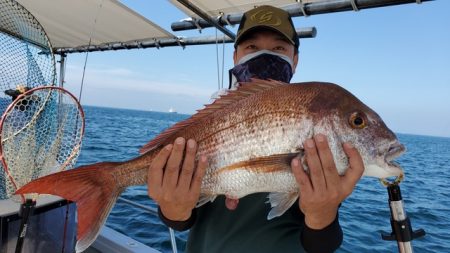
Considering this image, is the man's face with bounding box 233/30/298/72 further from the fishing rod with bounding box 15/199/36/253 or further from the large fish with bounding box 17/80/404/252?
the fishing rod with bounding box 15/199/36/253

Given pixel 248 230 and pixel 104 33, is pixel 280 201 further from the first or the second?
pixel 104 33

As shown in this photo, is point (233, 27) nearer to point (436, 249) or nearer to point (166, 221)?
point (166, 221)

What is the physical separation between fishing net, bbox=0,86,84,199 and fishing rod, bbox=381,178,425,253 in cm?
266

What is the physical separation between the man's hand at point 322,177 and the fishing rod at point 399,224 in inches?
13.3

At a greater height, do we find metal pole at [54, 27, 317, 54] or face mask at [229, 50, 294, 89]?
metal pole at [54, 27, 317, 54]

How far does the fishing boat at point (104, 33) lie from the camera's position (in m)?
3.06

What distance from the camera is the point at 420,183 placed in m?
20.7

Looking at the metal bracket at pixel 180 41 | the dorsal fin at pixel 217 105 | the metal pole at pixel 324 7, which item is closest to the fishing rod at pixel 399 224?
the dorsal fin at pixel 217 105

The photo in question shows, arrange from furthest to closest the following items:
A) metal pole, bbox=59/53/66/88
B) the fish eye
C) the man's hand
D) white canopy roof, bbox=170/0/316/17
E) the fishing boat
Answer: metal pole, bbox=59/53/66/88 → white canopy roof, bbox=170/0/316/17 → the fishing boat → the fish eye → the man's hand

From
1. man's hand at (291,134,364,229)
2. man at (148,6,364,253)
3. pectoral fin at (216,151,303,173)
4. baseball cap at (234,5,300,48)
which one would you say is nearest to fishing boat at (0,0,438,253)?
baseball cap at (234,5,300,48)

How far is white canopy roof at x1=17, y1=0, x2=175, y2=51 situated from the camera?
15.1 ft

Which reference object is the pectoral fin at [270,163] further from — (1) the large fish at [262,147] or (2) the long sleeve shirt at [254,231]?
(2) the long sleeve shirt at [254,231]

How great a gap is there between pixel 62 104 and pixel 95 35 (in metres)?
2.63

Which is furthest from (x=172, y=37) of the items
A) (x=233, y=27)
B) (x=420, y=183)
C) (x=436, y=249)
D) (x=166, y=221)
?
(x=420, y=183)
